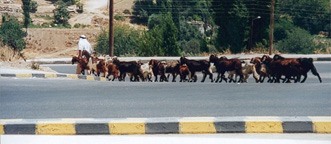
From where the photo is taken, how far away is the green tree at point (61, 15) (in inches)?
3939

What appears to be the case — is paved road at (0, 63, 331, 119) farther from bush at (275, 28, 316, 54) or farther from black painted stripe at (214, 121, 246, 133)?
bush at (275, 28, 316, 54)

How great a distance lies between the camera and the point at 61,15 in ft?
334

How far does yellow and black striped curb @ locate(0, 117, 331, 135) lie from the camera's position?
7578 mm

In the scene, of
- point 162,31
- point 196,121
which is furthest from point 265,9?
point 196,121

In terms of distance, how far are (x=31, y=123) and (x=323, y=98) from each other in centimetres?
604

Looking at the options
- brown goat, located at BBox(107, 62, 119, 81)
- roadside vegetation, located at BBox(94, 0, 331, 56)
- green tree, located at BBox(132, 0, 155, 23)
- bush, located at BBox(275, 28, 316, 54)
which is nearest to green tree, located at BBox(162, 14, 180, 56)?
roadside vegetation, located at BBox(94, 0, 331, 56)

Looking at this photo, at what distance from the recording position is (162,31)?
54.3 meters

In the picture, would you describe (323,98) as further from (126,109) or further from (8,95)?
(8,95)

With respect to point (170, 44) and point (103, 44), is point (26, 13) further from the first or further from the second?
point (170, 44)

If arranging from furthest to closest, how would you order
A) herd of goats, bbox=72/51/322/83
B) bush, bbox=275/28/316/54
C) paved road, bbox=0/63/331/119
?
bush, bbox=275/28/316/54 → herd of goats, bbox=72/51/322/83 → paved road, bbox=0/63/331/119

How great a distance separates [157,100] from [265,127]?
385cm

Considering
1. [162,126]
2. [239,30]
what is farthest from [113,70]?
[239,30]

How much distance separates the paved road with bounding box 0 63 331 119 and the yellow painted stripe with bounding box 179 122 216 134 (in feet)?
5.11

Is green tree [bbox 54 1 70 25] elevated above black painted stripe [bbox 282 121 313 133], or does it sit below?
above
